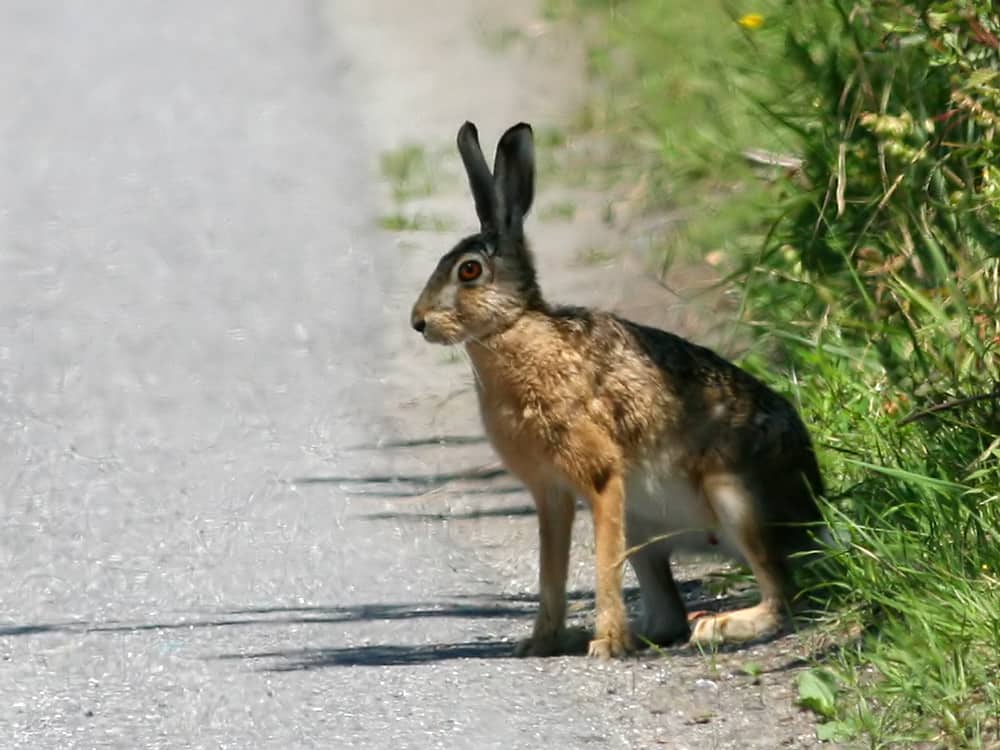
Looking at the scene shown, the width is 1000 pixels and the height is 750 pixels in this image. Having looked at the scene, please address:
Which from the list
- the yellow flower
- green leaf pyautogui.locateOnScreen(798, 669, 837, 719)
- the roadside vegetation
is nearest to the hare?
the roadside vegetation

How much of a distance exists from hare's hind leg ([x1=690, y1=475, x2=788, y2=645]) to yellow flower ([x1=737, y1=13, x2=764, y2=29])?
7.13ft

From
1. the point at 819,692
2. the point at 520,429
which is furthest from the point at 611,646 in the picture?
the point at 819,692

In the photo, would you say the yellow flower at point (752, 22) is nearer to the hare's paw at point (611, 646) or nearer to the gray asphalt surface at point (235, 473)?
the gray asphalt surface at point (235, 473)

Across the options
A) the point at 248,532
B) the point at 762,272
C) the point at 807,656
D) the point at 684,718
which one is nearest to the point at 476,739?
the point at 684,718

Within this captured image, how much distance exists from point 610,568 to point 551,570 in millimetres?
163

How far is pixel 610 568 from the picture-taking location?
5090 mm

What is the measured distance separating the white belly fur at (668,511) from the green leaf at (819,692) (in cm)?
72

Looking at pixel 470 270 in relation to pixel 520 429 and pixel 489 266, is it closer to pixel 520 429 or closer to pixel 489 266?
pixel 489 266

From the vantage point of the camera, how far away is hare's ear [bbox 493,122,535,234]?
538 centimetres

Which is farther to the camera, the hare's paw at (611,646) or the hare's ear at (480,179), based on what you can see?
the hare's ear at (480,179)

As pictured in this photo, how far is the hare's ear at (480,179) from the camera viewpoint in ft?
17.6

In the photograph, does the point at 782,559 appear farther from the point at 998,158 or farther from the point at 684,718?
the point at 998,158

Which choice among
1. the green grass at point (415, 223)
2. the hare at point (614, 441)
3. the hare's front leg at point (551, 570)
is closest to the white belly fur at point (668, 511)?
the hare at point (614, 441)

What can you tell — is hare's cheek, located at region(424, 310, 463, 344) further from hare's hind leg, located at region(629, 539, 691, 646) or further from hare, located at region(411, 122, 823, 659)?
hare's hind leg, located at region(629, 539, 691, 646)
